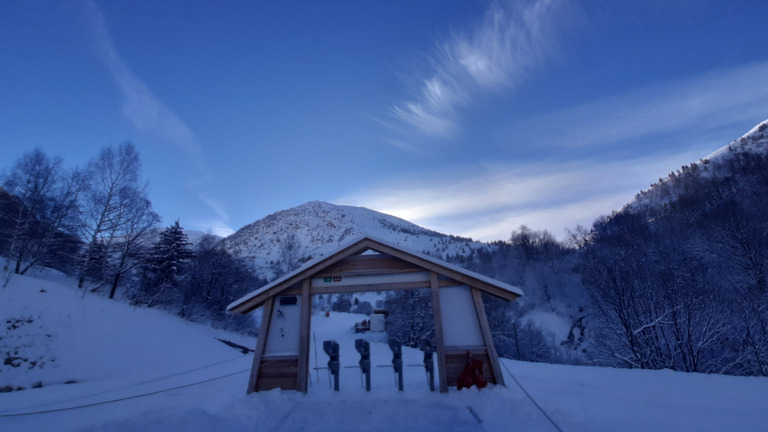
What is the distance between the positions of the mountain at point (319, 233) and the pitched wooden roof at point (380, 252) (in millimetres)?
75376

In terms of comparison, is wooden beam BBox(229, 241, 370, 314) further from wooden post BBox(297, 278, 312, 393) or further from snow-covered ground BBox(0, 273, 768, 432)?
snow-covered ground BBox(0, 273, 768, 432)

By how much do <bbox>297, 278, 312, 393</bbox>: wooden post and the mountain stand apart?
7544cm

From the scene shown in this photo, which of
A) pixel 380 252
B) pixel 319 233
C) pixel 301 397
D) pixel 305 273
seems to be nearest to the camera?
pixel 301 397

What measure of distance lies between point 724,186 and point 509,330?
45.7m

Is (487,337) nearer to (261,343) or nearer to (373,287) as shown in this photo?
(373,287)

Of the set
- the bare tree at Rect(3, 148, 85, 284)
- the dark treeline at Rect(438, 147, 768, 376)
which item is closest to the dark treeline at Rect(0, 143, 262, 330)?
the bare tree at Rect(3, 148, 85, 284)

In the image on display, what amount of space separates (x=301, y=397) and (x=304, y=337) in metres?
1.29

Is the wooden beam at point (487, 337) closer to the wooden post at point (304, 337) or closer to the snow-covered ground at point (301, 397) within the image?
the snow-covered ground at point (301, 397)

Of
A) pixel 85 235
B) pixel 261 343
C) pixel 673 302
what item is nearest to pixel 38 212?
pixel 85 235

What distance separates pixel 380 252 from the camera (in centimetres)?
850

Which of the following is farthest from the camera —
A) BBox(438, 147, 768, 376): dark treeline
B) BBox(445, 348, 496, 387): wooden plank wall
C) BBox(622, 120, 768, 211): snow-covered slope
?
BBox(622, 120, 768, 211): snow-covered slope

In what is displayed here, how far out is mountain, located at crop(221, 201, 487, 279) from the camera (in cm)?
10357

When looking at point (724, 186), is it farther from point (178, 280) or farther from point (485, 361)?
point (178, 280)

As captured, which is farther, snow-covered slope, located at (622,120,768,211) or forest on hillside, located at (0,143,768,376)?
snow-covered slope, located at (622,120,768,211)
